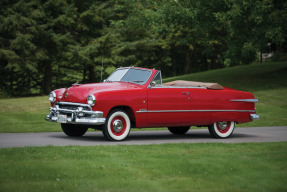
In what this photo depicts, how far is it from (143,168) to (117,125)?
144 inches

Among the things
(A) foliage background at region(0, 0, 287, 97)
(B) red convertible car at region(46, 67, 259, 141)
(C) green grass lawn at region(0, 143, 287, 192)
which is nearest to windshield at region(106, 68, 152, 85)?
(B) red convertible car at region(46, 67, 259, 141)

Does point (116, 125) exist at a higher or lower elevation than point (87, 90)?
lower

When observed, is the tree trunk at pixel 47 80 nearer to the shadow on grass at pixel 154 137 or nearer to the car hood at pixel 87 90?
the shadow on grass at pixel 154 137

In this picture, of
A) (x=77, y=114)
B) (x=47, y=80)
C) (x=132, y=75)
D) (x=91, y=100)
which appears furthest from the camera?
(x=47, y=80)

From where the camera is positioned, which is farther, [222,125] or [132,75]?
[222,125]

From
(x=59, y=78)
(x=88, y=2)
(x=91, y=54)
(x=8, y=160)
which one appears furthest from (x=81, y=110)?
(x=59, y=78)

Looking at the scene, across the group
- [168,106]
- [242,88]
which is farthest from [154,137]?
[242,88]

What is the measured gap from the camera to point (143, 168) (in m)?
7.69

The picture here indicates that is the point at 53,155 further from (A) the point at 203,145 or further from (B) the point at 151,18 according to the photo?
(B) the point at 151,18

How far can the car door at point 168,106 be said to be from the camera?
38.3ft

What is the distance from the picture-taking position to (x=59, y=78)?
39.9m

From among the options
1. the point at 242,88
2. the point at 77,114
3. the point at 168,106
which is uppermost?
the point at 242,88

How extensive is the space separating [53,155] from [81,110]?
2.41 m

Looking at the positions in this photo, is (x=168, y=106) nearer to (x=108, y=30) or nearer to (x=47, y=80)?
(x=47, y=80)
